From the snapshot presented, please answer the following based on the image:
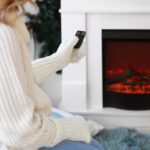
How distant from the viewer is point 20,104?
0.70 m

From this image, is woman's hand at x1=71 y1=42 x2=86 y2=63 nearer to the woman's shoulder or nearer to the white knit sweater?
the white knit sweater

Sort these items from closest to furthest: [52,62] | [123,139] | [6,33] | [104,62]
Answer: [6,33] < [52,62] < [123,139] < [104,62]

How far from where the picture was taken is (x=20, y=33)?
0.81 meters

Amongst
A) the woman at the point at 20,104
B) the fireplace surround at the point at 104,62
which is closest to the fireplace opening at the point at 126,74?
the fireplace surround at the point at 104,62

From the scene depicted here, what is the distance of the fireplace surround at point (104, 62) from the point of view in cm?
212

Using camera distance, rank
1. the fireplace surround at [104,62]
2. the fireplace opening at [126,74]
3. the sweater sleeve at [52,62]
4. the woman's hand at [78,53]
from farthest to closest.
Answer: the fireplace opening at [126,74]
the fireplace surround at [104,62]
the woman's hand at [78,53]
the sweater sleeve at [52,62]

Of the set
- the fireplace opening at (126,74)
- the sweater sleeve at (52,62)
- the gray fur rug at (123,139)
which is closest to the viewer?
the sweater sleeve at (52,62)

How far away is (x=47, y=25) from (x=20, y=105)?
168 centimetres

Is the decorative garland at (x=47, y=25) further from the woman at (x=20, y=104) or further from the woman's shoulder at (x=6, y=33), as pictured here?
the woman's shoulder at (x=6, y=33)

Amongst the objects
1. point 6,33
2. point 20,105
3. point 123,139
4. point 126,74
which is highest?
point 6,33

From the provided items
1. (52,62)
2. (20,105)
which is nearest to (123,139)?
(52,62)

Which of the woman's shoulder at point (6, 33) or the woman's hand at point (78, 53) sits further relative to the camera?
the woman's hand at point (78, 53)

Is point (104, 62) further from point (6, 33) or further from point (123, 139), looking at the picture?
point (6, 33)

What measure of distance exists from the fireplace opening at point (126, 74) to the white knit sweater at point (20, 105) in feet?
4.73
